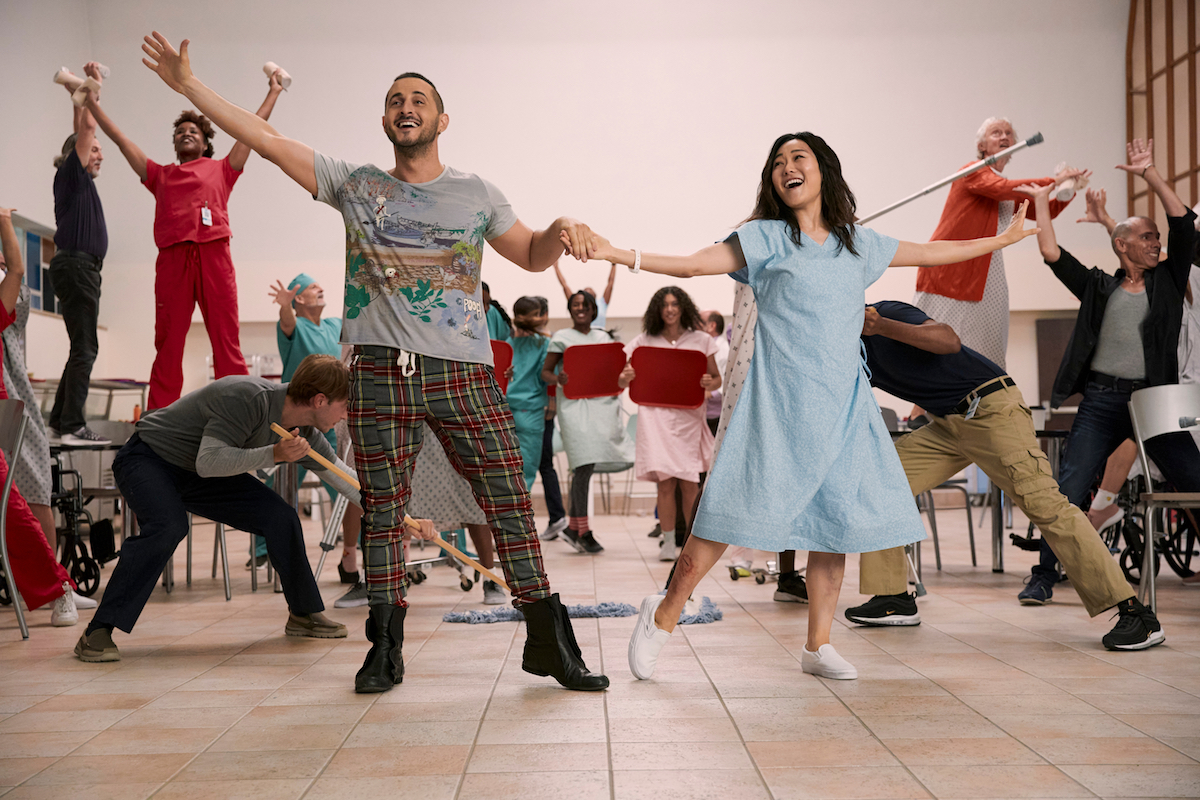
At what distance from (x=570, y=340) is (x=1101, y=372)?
3.23 meters

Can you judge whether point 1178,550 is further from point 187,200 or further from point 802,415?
point 187,200

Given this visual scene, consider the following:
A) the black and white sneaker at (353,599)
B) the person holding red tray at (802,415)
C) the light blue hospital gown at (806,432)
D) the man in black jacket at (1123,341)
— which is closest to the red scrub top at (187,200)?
the black and white sneaker at (353,599)

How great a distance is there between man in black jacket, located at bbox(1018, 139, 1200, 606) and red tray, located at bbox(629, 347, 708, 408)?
6.81ft

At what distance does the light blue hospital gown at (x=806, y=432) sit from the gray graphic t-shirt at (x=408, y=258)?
0.69m

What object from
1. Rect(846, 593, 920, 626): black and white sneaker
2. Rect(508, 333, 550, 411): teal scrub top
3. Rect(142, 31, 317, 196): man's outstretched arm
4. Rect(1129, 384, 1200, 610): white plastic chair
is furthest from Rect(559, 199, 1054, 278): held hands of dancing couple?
Rect(508, 333, 550, 411): teal scrub top

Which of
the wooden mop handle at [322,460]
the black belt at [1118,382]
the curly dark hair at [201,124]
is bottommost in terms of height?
the wooden mop handle at [322,460]

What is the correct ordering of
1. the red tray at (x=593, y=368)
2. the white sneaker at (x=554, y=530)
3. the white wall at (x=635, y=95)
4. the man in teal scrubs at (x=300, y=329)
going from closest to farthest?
the man in teal scrubs at (x=300, y=329) < the red tray at (x=593, y=368) < the white sneaker at (x=554, y=530) < the white wall at (x=635, y=95)

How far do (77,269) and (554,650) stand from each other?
3669 mm

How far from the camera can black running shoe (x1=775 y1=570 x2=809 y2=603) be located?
3.99m

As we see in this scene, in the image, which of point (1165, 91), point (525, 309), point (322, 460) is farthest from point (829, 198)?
point (1165, 91)

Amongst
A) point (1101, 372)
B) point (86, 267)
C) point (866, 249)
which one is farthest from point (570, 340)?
point (866, 249)

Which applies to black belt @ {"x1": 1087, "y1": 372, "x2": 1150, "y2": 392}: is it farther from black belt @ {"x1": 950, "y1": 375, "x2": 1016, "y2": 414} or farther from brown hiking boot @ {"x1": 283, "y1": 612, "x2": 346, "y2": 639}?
brown hiking boot @ {"x1": 283, "y1": 612, "x2": 346, "y2": 639}

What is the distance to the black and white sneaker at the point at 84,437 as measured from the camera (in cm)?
488

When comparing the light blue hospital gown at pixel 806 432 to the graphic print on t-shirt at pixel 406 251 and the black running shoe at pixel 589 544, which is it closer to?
the graphic print on t-shirt at pixel 406 251
